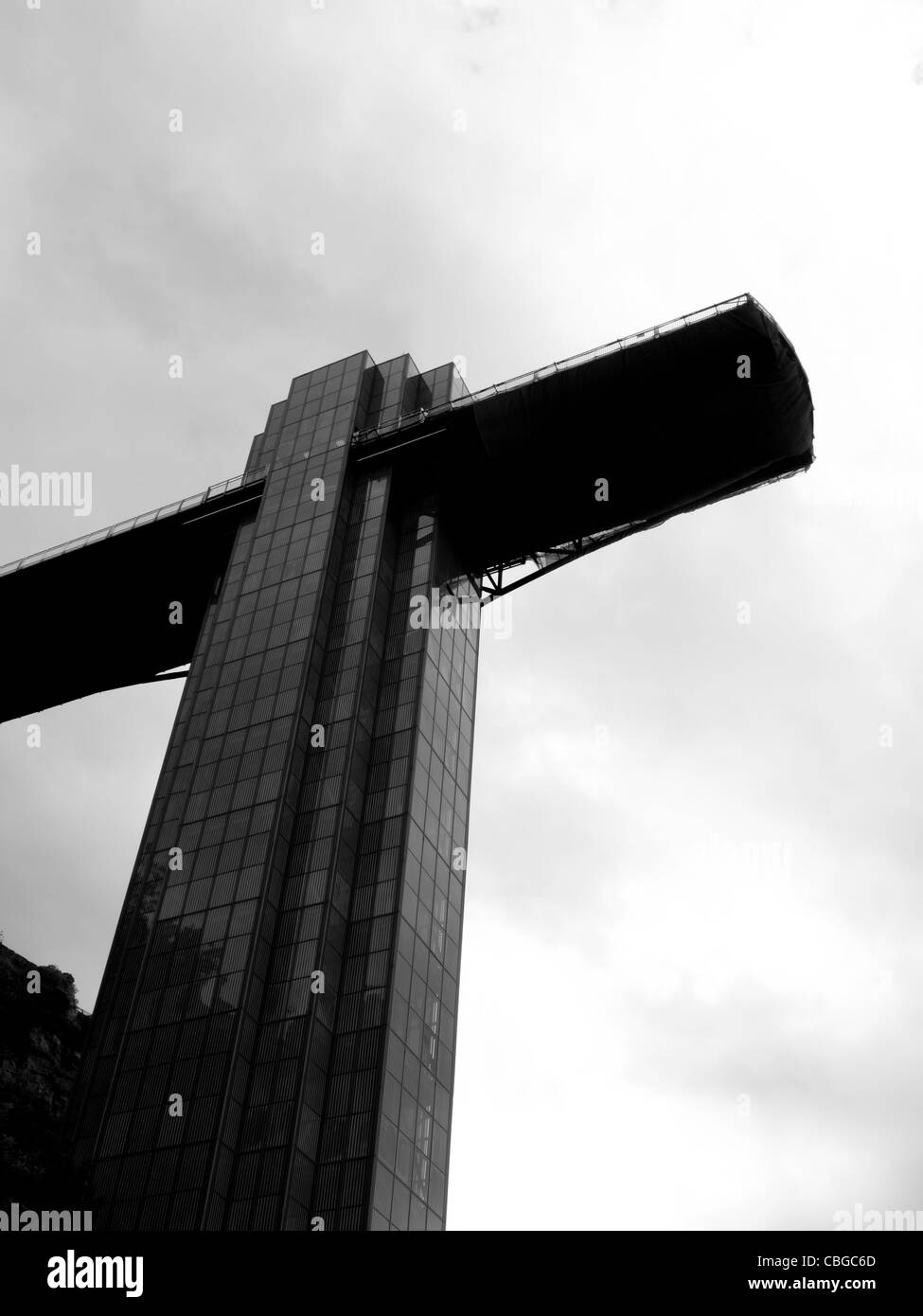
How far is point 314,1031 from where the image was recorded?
51.3m

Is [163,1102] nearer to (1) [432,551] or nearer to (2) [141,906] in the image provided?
(2) [141,906]

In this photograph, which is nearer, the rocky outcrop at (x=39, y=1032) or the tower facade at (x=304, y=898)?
the tower facade at (x=304, y=898)

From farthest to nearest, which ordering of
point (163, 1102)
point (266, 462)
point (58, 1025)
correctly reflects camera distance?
point (266, 462)
point (58, 1025)
point (163, 1102)

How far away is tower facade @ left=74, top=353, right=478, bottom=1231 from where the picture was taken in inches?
1908

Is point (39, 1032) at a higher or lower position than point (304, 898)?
higher

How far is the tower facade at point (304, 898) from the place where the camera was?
159 ft

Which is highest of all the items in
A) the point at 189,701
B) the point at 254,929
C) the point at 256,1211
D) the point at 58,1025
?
the point at 189,701

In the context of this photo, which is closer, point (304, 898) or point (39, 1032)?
point (304, 898)

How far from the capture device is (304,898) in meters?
55.7

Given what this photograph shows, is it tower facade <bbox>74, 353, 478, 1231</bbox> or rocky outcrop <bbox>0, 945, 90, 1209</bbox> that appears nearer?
tower facade <bbox>74, 353, 478, 1231</bbox>
